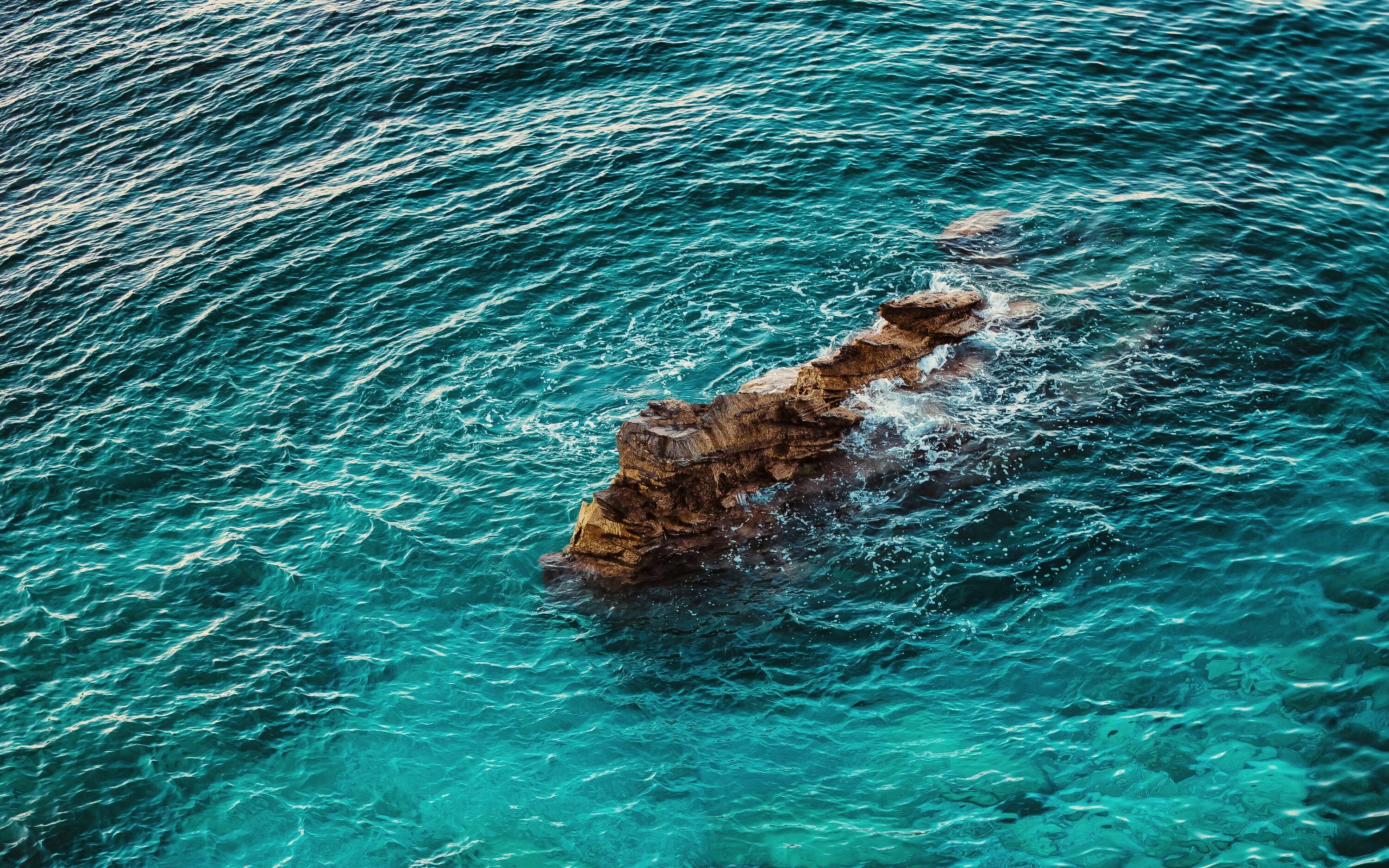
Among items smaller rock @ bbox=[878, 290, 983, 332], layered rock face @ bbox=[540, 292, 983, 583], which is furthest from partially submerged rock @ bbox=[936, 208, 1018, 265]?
layered rock face @ bbox=[540, 292, 983, 583]

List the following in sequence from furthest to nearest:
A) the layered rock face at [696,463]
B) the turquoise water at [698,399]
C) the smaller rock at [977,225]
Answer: the smaller rock at [977,225] < the layered rock face at [696,463] < the turquoise water at [698,399]

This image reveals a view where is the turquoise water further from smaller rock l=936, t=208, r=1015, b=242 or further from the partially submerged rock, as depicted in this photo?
smaller rock l=936, t=208, r=1015, b=242

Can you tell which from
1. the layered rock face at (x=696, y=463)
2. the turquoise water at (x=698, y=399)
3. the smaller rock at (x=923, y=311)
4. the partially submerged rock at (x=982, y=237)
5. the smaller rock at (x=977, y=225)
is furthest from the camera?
the smaller rock at (x=977, y=225)

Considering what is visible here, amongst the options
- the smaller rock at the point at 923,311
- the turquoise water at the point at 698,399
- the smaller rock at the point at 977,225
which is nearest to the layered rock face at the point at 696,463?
the turquoise water at the point at 698,399

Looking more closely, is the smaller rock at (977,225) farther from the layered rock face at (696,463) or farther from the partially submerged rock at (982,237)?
the layered rock face at (696,463)

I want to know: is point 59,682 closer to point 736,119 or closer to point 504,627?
point 504,627
